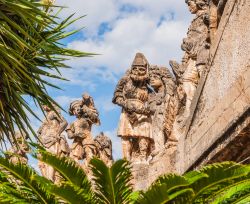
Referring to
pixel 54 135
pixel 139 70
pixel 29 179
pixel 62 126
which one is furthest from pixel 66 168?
pixel 62 126

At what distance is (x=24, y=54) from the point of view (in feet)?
25.3

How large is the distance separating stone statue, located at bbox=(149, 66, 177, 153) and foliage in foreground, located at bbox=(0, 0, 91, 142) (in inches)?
132

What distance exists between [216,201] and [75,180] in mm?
1388

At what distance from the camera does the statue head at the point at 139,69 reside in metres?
14.2

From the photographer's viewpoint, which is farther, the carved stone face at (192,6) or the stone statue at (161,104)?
the carved stone face at (192,6)

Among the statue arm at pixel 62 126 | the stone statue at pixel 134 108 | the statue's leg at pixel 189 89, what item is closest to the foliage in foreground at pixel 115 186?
the statue's leg at pixel 189 89

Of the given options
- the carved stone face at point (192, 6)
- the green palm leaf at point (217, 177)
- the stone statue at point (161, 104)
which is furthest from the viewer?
the carved stone face at point (192, 6)

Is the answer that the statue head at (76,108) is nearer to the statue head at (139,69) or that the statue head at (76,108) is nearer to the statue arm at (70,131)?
the statue arm at (70,131)

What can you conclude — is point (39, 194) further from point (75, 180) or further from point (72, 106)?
point (72, 106)

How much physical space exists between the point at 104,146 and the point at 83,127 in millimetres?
901

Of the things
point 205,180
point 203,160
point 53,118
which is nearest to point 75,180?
point 205,180

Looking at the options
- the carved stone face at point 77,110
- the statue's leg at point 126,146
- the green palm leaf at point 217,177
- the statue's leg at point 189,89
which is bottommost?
the green palm leaf at point 217,177

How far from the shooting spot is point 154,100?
46.4 feet

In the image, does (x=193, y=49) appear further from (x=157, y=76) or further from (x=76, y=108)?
(x=76, y=108)
